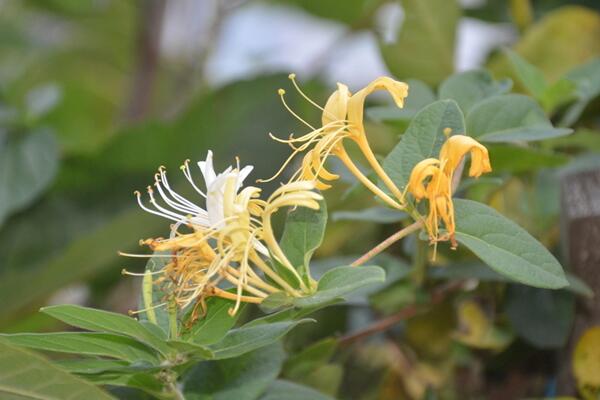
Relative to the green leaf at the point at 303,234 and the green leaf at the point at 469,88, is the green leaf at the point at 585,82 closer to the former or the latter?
the green leaf at the point at 469,88

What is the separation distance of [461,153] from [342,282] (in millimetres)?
56

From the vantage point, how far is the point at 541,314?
41cm

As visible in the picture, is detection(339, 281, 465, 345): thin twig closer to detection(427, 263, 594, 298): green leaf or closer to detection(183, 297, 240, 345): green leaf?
detection(427, 263, 594, 298): green leaf

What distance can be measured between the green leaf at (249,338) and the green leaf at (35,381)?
4 centimetres

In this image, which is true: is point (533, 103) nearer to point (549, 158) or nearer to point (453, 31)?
point (549, 158)

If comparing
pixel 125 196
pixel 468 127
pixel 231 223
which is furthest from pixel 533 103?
pixel 125 196

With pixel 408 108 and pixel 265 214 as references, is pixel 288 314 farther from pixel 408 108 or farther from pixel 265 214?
pixel 408 108

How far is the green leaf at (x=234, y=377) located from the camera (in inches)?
12.9

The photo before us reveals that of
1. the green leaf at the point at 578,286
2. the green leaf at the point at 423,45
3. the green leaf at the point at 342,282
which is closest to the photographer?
the green leaf at the point at 342,282

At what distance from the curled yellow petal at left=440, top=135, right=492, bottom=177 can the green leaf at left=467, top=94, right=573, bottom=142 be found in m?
0.07

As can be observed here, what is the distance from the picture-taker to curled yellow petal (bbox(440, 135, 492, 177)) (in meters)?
0.27

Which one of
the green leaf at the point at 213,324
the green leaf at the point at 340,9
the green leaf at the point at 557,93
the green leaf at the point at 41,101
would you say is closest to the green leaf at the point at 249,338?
the green leaf at the point at 213,324

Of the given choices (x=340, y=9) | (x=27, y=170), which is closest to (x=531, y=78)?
(x=27, y=170)

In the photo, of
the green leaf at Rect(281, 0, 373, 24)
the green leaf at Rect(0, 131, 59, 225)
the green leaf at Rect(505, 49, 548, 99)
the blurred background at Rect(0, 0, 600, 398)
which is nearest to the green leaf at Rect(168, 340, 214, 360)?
the blurred background at Rect(0, 0, 600, 398)
